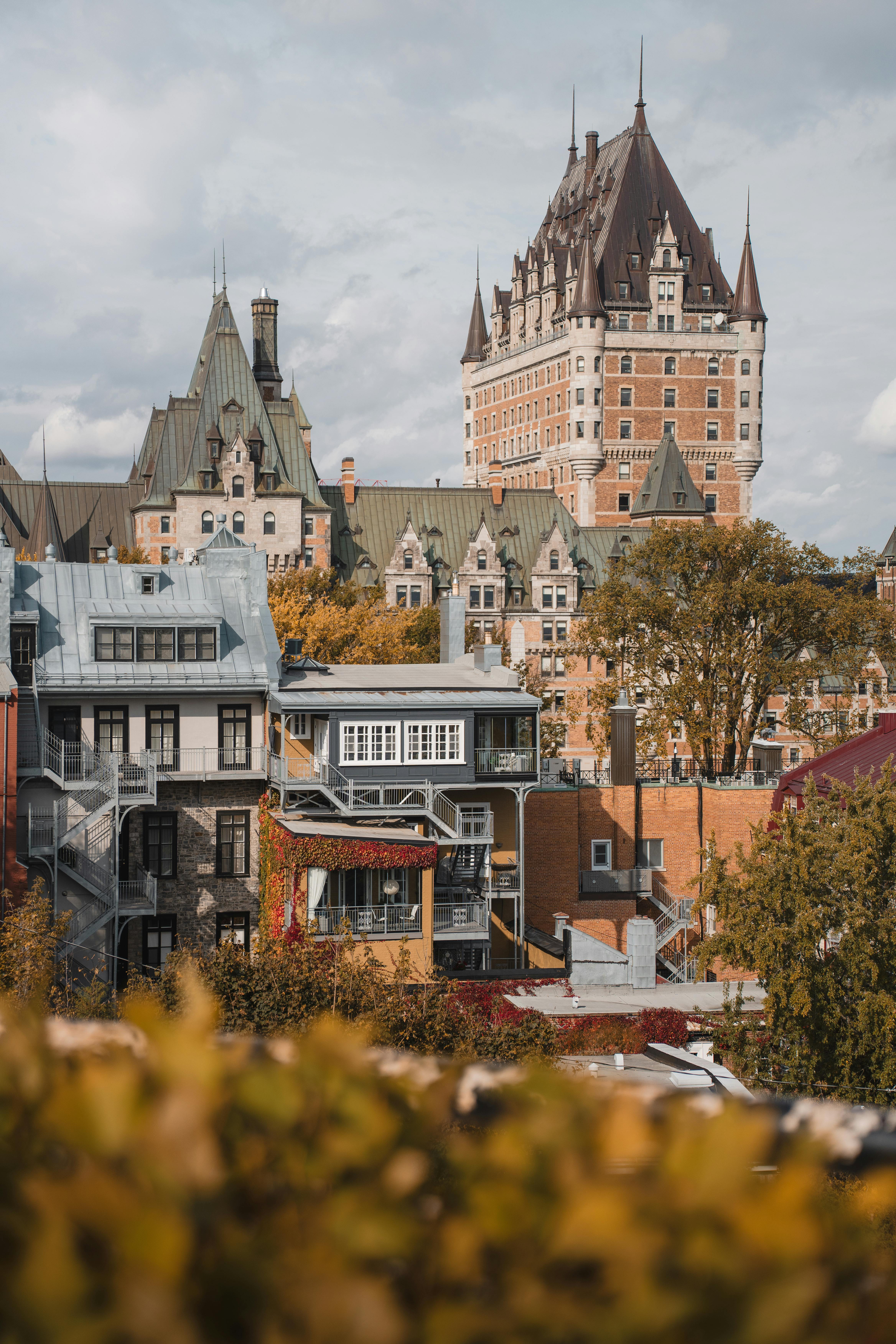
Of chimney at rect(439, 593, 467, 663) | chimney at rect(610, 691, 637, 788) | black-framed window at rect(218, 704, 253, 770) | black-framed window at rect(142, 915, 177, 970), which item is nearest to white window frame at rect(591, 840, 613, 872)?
chimney at rect(610, 691, 637, 788)

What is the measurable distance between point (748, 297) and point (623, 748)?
98.2 m

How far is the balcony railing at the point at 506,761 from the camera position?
39.9m

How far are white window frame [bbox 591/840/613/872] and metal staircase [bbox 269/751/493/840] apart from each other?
9.16 m

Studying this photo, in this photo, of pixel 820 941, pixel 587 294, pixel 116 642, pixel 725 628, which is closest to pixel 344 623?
pixel 725 628

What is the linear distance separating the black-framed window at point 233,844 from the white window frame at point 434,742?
5.28 metres

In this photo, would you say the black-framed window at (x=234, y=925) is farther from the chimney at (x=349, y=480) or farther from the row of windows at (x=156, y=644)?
the chimney at (x=349, y=480)

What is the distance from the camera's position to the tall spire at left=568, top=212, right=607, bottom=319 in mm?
132875

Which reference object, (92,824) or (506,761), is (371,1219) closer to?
(92,824)

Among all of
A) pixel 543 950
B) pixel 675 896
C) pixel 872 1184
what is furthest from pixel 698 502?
pixel 872 1184

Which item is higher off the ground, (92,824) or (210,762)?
(210,762)

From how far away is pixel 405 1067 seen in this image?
3.71 m

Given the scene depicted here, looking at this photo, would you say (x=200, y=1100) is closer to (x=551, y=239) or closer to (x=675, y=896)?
(x=675, y=896)

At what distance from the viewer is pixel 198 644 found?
4022 cm

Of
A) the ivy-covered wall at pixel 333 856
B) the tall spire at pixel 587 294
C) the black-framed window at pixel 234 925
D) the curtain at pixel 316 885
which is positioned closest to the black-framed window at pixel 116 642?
the ivy-covered wall at pixel 333 856
